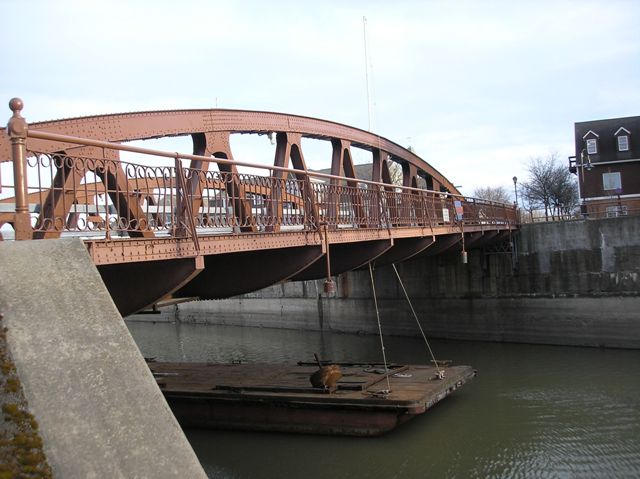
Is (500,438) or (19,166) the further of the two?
(500,438)

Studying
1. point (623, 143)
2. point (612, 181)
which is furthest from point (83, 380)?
point (623, 143)

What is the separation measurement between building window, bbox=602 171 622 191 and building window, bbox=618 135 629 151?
177 centimetres

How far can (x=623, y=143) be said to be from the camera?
4084 centimetres

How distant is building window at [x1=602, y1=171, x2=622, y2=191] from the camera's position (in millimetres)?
40438

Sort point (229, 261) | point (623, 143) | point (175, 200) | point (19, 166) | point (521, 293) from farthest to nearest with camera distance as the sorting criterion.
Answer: point (623, 143) < point (521, 293) < point (229, 261) < point (175, 200) < point (19, 166)

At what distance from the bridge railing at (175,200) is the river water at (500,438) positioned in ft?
14.7

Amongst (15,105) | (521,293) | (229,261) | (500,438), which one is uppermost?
(15,105)

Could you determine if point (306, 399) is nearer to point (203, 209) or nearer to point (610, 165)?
point (203, 209)

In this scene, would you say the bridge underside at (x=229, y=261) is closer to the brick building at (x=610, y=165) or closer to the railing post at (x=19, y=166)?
the railing post at (x=19, y=166)

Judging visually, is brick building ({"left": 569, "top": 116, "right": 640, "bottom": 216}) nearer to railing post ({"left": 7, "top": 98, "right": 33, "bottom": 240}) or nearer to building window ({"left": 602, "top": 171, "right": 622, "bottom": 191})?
building window ({"left": 602, "top": 171, "right": 622, "bottom": 191})

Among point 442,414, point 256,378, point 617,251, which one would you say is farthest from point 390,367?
point 617,251

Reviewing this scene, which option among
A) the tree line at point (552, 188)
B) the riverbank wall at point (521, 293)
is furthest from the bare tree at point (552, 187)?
the riverbank wall at point (521, 293)

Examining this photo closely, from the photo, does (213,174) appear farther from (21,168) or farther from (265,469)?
(265,469)

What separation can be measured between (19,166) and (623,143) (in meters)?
43.6
